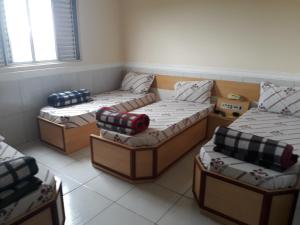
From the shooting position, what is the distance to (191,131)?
2.96 metres

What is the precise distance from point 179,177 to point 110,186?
695 millimetres

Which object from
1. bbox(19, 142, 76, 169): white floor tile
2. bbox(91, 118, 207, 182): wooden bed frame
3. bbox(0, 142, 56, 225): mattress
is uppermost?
bbox(0, 142, 56, 225): mattress

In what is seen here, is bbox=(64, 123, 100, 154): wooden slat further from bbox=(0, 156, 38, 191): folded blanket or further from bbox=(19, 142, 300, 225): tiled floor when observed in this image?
bbox=(0, 156, 38, 191): folded blanket

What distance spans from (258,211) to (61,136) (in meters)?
2.21

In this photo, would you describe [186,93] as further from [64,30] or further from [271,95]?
[64,30]

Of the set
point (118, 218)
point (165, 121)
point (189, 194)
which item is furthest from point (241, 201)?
point (165, 121)

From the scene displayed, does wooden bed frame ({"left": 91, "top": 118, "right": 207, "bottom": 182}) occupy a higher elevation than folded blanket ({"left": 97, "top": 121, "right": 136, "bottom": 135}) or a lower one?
lower

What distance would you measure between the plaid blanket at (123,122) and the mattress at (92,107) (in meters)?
0.57

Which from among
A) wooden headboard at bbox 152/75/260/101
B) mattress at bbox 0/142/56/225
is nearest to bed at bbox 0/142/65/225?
mattress at bbox 0/142/56/225

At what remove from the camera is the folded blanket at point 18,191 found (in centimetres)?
133

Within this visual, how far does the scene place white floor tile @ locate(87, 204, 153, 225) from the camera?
1.83 meters

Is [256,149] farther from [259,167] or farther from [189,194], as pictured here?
[189,194]

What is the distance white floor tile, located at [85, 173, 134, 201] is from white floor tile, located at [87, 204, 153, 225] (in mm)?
166

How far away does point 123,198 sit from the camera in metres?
2.11
